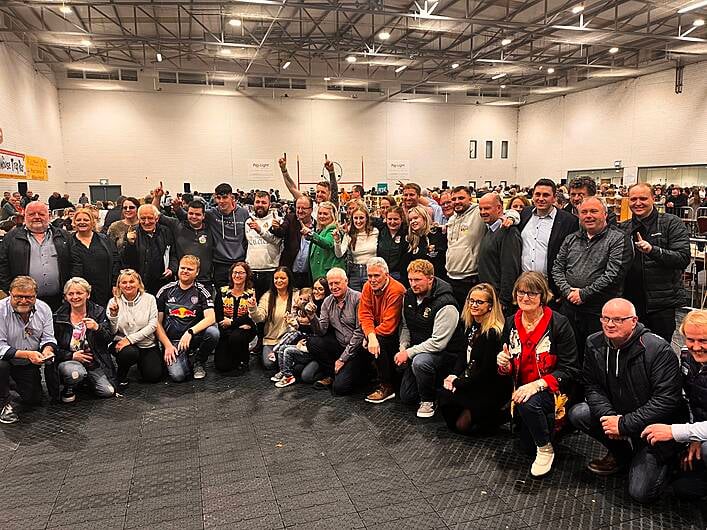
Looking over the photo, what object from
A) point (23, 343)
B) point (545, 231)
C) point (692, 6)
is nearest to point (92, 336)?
point (23, 343)

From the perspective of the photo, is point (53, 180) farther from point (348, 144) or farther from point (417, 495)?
point (417, 495)

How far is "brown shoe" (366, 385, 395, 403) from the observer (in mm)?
3789

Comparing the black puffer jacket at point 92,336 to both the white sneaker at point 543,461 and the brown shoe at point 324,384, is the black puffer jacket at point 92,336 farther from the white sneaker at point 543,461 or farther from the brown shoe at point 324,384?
the white sneaker at point 543,461

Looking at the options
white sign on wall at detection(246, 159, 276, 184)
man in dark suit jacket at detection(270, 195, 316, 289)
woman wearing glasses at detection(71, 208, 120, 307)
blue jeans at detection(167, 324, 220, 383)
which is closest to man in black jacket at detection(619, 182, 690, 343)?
man in dark suit jacket at detection(270, 195, 316, 289)

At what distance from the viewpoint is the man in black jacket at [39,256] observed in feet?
13.4

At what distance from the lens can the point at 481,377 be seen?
3152mm

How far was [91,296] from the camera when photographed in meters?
4.39

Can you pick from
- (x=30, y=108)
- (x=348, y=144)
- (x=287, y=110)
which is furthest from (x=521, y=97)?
(x=30, y=108)

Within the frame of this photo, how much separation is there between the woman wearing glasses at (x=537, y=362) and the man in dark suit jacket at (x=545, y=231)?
799mm

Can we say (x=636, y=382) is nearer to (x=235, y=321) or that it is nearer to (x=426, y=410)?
(x=426, y=410)

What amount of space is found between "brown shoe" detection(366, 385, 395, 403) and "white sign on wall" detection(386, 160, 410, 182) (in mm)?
17314

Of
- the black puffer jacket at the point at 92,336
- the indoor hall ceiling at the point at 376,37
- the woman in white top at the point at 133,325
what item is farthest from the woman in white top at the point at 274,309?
the indoor hall ceiling at the point at 376,37

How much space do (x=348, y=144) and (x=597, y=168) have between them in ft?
30.8

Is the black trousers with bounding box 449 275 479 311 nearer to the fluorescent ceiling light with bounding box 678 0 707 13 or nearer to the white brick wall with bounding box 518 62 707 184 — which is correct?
the fluorescent ceiling light with bounding box 678 0 707 13
